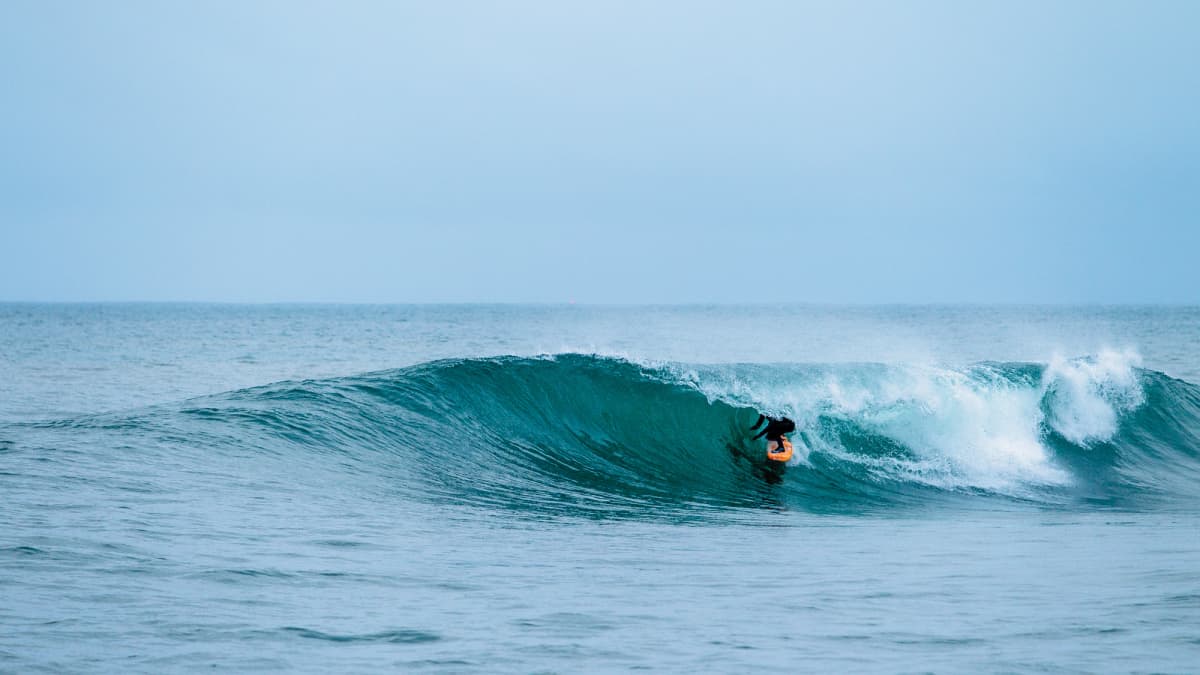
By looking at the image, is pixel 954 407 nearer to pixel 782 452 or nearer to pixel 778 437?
pixel 782 452

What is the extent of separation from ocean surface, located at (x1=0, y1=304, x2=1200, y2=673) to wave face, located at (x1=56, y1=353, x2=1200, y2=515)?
0.07 metres

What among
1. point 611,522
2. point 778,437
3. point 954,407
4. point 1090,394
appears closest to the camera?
point 611,522

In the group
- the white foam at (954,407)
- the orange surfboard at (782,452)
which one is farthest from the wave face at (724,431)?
the orange surfboard at (782,452)

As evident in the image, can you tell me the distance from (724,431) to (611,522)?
6423mm

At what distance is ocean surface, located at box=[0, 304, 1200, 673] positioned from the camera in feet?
19.6

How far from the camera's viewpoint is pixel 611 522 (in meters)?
11.4

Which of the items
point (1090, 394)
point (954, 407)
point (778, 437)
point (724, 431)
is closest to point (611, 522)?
point (778, 437)

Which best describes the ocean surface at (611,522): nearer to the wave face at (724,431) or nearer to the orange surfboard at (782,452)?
the wave face at (724,431)

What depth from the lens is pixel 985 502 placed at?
46.7 ft

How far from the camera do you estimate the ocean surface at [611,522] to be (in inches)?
235

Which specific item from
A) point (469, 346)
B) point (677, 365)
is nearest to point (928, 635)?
point (677, 365)

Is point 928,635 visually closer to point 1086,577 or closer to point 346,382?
point 1086,577

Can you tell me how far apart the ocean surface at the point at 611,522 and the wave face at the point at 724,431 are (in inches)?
2.6

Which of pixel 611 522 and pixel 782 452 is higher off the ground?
pixel 782 452
